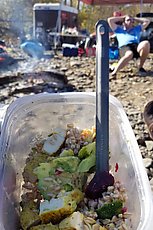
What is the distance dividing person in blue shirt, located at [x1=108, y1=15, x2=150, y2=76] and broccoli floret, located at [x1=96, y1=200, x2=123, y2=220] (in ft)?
11.7

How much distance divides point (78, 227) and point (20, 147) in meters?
0.49

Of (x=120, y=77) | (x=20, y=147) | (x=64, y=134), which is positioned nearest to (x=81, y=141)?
(x=64, y=134)

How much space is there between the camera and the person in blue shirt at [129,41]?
455 cm

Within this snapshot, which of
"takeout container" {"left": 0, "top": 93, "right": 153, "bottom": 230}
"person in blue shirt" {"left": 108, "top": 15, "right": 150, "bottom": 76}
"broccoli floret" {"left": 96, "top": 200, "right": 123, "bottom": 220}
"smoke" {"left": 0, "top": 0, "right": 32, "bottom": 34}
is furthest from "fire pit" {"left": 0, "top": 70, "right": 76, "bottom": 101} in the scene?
"smoke" {"left": 0, "top": 0, "right": 32, "bottom": 34}

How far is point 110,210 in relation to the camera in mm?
974

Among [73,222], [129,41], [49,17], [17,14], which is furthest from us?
[17,14]

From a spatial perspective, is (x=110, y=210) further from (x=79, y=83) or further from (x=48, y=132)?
(x=79, y=83)

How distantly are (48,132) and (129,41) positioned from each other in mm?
3529

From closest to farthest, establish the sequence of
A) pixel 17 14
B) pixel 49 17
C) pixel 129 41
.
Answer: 1. pixel 129 41
2. pixel 49 17
3. pixel 17 14

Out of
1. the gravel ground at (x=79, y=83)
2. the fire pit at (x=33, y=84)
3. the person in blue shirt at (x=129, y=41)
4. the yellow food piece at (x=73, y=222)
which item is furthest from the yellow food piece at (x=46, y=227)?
the person in blue shirt at (x=129, y=41)

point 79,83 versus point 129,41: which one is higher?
point 129,41

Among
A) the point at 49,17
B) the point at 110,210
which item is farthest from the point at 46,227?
the point at 49,17

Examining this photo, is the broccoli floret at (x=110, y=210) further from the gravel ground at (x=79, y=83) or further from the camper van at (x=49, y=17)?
the camper van at (x=49, y=17)

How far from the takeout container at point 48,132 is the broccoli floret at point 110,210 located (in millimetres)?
29
